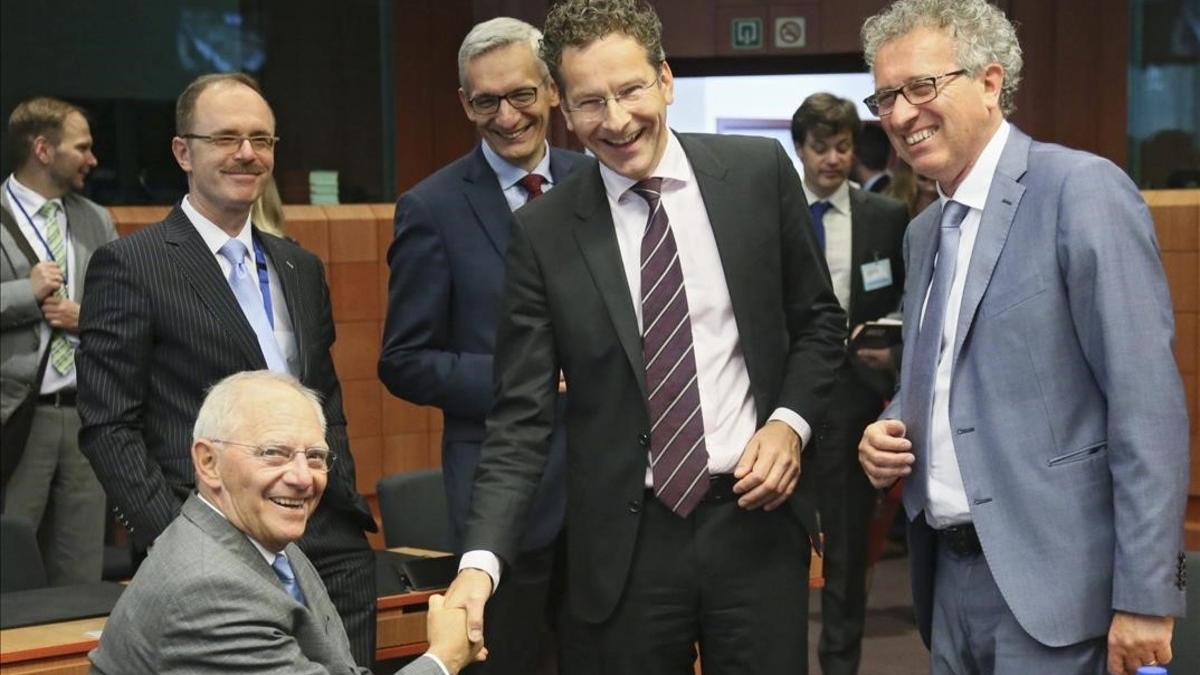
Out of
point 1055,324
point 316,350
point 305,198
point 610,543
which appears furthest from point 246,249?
point 305,198

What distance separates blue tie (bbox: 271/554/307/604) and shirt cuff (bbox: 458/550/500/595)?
259 millimetres

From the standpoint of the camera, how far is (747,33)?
30.3 feet

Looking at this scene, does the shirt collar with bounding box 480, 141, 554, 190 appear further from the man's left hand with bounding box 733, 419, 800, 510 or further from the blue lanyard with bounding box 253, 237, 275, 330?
the man's left hand with bounding box 733, 419, 800, 510

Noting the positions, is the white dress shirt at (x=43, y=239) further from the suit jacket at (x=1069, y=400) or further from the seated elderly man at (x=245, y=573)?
the suit jacket at (x=1069, y=400)

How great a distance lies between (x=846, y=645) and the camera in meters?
5.16

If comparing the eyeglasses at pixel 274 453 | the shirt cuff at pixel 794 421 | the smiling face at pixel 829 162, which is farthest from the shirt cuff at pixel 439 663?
the smiling face at pixel 829 162

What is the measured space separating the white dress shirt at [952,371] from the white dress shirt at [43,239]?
12.1 feet

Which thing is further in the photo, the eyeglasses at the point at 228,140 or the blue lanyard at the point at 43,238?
the blue lanyard at the point at 43,238

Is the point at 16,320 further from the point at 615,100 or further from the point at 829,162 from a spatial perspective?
the point at 615,100

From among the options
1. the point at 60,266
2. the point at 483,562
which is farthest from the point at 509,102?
the point at 60,266

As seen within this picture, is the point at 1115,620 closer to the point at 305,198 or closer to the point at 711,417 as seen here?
the point at 711,417

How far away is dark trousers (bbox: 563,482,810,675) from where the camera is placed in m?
2.75

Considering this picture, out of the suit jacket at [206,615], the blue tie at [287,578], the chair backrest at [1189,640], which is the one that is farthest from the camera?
the chair backrest at [1189,640]

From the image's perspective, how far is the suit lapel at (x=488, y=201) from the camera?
11.2 feet
